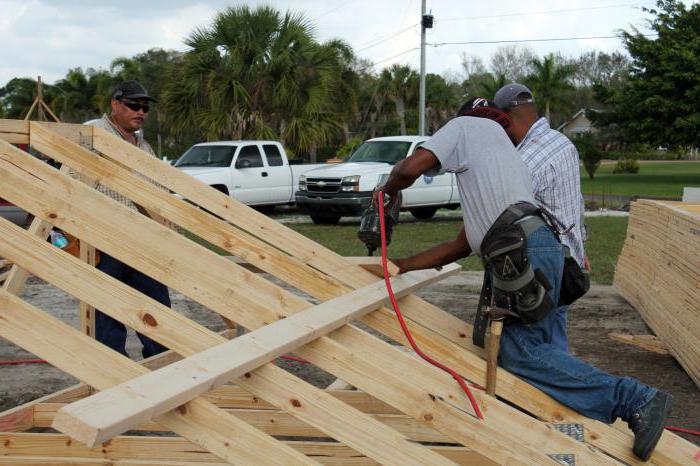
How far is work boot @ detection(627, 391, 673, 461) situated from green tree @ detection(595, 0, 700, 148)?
36.8 m

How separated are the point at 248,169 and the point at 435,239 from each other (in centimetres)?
604

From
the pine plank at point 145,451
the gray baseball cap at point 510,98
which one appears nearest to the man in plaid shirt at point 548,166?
the gray baseball cap at point 510,98

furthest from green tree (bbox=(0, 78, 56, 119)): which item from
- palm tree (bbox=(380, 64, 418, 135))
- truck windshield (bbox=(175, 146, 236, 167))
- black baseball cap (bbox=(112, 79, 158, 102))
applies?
black baseball cap (bbox=(112, 79, 158, 102))

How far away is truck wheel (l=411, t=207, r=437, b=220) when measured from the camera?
2014 cm

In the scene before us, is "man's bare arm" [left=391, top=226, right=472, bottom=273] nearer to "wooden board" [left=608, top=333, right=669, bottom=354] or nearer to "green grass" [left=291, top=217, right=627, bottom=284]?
"wooden board" [left=608, top=333, right=669, bottom=354]

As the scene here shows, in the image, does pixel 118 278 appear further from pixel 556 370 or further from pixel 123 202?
pixel 556 370

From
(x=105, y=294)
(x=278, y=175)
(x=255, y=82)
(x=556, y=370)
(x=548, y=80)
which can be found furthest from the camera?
(x=548, y=80)

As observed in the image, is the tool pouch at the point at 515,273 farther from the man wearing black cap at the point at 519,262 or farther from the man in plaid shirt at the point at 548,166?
the man in plaid shirt at the point at 548,166

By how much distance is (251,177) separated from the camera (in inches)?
787

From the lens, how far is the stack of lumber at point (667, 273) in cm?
686

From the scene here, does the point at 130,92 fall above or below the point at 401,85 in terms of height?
below

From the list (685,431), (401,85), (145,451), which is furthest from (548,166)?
(401,85)

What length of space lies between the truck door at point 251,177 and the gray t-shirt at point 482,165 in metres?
15.7

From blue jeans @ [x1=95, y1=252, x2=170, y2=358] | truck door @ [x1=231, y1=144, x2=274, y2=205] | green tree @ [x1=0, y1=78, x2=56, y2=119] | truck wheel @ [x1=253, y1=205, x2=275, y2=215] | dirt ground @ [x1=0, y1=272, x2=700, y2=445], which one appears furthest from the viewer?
green tree @ [x1=0, y1=78, x2=56, y2=119]
